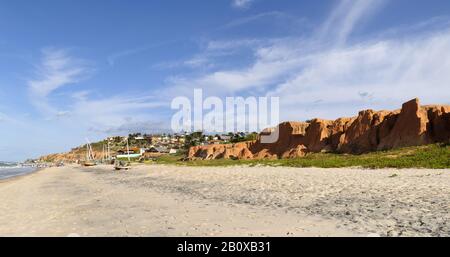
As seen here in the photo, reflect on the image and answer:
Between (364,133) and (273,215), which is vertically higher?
(364,133)

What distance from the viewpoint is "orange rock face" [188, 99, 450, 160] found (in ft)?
150

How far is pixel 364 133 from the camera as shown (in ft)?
180

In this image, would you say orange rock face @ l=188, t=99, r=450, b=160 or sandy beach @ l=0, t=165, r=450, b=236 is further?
orange rock face @ l=188, t=99, r=450, b=160

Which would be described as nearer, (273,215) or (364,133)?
(273,215)

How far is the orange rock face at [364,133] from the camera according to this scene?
45844 mm

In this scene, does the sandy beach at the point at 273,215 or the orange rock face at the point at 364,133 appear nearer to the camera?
the sandy beach at the point at 273,215

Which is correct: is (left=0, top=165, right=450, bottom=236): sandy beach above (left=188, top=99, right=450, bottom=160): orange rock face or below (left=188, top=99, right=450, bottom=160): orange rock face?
below

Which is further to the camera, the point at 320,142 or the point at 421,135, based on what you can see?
the point at 320,142

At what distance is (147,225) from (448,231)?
25.1 feet
